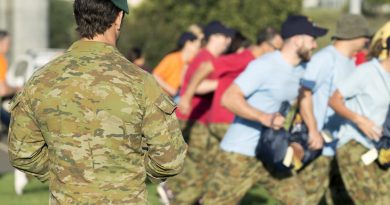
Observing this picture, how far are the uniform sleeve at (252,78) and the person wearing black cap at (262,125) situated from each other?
17mm

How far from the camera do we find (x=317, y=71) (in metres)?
8.85

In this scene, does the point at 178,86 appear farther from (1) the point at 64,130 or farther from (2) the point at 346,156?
(1) the point at 64,130

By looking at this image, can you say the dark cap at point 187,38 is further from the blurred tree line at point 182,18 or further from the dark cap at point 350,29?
the blurred tree line at point 182,18

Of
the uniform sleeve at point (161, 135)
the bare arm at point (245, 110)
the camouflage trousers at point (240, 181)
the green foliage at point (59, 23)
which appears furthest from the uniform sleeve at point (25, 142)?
the green foliage at point (59, 23)

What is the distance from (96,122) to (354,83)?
13.2 ft

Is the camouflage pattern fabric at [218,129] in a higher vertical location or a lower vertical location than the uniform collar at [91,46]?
lower

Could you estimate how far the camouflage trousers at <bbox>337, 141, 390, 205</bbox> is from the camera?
27.7 feet

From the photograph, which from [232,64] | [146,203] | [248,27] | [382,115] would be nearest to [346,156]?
[382,115]

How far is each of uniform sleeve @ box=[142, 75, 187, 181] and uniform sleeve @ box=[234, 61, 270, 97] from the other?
3285 mm

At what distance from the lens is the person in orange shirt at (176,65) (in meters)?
12.9

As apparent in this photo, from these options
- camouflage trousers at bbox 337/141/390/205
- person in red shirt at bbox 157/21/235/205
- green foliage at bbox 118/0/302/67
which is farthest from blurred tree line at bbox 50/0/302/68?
camouflage trousers at bbox 337/141/390/205

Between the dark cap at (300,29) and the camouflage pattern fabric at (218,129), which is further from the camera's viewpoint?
the camouflage pattern fabric at (218,129)

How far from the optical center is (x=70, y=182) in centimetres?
486

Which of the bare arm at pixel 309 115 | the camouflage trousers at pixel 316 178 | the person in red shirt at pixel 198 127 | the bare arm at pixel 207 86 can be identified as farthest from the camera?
the person in red shirt at pixel 198 127
